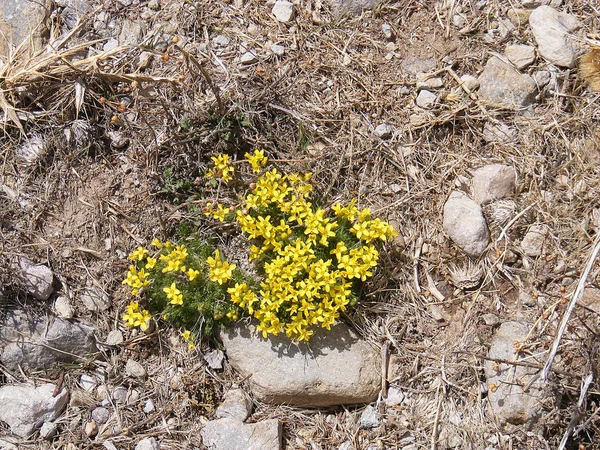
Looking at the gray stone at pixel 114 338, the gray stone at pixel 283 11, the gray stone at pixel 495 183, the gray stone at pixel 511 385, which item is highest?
the gray stone at pixel 283 11

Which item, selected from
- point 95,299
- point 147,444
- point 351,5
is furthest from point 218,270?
point 351,5

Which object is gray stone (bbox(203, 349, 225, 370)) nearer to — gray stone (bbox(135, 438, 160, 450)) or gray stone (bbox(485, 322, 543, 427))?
gray stone (bbox(135, 438, 160, 450))

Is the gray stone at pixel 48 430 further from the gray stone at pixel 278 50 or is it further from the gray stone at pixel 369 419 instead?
the gray stone at pixel 278 50

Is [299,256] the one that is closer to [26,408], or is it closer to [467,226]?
[467,226]

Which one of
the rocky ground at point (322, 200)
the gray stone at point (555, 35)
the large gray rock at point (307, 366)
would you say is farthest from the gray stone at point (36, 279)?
the gray stone at point (555, 35)

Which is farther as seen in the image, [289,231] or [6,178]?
[6,178]

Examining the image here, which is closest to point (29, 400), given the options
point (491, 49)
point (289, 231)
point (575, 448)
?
point (289, 231)

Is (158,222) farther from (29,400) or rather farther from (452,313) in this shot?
(452,313)
